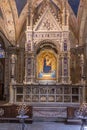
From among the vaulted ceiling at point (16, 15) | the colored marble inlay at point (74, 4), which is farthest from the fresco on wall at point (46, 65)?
the colored marble inlay at point (74, 4)

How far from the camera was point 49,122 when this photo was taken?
12453mm

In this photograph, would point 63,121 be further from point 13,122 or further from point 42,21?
point 42,21

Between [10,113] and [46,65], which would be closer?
[10,113]

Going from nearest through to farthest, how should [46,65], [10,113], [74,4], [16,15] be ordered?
[10,113]
[46,65]
[74,4]
[16,15]

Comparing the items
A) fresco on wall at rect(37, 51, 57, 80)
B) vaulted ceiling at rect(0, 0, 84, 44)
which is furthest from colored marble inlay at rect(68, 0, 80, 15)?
fresco on wall at rect(37, 51, 57, 80)

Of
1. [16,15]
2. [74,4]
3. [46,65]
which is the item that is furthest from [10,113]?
[74,4]

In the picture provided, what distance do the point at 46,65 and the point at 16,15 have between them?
5345mm

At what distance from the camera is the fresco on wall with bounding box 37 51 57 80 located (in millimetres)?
→ 20547

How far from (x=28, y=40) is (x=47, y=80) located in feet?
11.2

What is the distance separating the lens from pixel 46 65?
20844mm

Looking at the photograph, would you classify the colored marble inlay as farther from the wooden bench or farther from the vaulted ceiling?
the wooden bench

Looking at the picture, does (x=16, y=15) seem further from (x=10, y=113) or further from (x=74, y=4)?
(x=10, y=113)

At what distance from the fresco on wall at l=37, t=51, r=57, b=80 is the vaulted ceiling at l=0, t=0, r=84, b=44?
3.18 m

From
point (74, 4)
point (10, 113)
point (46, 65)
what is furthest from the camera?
point (74, 4)
